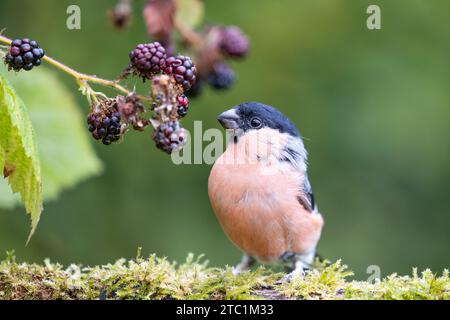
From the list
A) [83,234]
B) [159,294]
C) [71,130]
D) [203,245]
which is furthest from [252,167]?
[83,234]

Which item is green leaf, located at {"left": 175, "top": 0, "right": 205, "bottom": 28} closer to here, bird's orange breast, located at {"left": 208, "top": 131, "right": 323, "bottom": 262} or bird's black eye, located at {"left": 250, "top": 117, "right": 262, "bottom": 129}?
bird's black eye, located at {"left": 250, "top": 117, "right": 262, "bottom": 129}

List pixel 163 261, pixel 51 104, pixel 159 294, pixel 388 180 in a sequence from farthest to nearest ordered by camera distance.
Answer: pixel 388 180
pixel 51 104
pixel 163 261
pixel 159 294

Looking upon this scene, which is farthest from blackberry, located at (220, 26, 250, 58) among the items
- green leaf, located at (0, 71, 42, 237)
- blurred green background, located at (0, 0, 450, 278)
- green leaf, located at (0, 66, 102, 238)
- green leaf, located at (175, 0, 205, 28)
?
blurred green background, located at (0, 0, 450, 278)

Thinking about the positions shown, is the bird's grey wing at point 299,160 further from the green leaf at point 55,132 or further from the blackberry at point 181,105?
the blackberry at point 181,105

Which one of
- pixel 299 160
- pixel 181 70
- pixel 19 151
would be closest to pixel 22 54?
pixel 19 151

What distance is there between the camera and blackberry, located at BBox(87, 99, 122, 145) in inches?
115

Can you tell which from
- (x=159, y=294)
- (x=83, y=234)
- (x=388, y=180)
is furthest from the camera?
(x=388, y=180)

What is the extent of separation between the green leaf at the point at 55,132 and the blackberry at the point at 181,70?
1840 millimetres

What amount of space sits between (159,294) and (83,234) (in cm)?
385

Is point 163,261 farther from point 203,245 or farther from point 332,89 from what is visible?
point 332,89

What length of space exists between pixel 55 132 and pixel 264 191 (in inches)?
60.5

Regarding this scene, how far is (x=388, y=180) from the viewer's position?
24.5 ft

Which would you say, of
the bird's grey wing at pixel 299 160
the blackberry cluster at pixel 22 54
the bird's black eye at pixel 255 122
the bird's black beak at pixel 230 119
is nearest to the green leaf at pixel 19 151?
the blackberry cluster at pixel 22 54

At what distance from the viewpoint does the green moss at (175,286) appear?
327 centimetres
